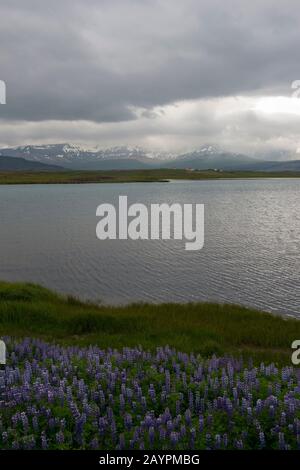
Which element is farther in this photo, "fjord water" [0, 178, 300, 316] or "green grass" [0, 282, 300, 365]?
"fjord water" [0, 178, 300, 316]

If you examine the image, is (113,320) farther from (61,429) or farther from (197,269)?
(197,269)

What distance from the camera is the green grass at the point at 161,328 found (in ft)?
44.3

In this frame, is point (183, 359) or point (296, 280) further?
point (296, 280)

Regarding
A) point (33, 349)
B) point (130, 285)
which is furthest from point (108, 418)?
point (130, 285)

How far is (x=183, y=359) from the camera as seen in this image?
1007cm

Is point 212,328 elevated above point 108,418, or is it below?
below

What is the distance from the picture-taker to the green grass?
1351 cm

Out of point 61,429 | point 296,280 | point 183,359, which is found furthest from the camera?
point 296,280

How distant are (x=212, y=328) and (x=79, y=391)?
955 centimetres

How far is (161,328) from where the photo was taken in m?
16.3

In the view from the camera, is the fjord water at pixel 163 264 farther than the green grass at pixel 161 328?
Yes

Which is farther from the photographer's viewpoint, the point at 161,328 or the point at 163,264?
the point at 163,264

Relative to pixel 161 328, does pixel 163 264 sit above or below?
below

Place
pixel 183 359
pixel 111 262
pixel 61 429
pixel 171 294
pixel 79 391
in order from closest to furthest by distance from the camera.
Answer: pixel 61 429 → pixel 79 391 → pixel 183 359 → pixel 171 294 → pixel 111 262
